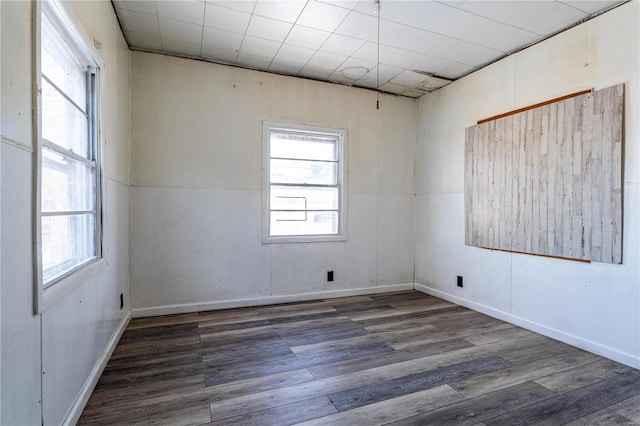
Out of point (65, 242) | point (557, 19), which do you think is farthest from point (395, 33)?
point (65, 242)

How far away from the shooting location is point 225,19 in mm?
2887

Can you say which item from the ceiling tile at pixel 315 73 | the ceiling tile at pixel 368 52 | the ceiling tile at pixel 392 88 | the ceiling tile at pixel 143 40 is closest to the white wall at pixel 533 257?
the ceiling tile at pixel 392 88

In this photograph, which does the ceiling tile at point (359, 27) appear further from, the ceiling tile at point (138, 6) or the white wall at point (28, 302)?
the white wall at point (28, 302)

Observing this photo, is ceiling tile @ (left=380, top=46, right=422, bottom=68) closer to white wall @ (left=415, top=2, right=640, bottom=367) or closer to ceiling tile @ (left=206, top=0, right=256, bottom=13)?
white wall @ (left=415, top=2, right=640, bottom=367)

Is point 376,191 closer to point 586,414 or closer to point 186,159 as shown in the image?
point 186,159

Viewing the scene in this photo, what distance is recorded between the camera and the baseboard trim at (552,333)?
2535 millimetres

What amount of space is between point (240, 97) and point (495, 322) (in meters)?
3.84

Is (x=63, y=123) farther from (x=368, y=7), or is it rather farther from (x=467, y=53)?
(x=467, y=53)

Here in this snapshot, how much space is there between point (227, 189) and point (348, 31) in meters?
2.12

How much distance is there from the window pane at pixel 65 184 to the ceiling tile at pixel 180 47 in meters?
1.76

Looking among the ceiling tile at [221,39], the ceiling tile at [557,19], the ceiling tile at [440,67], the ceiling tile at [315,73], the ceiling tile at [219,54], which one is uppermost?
the ceiling tile at [219,54]

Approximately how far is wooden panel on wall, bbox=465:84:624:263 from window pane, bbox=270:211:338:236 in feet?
5.65

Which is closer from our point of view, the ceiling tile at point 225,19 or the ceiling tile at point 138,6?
the ceiling tile at point 138,6

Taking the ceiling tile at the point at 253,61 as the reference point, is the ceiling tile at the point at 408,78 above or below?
below
